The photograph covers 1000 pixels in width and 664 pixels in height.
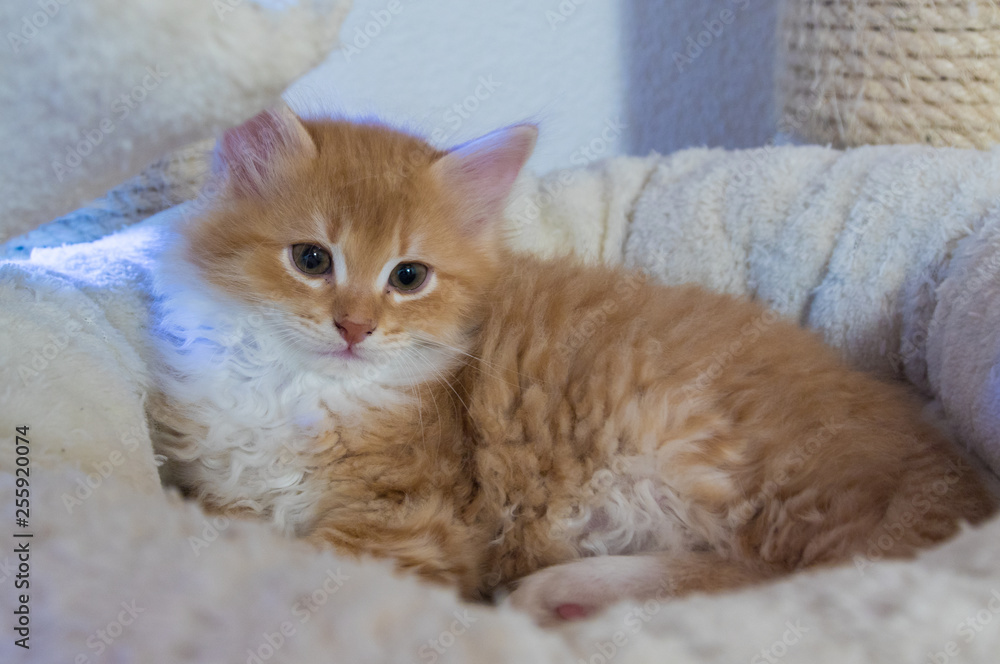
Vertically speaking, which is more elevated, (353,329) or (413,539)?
(353,329)

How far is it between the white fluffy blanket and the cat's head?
0.81 ft

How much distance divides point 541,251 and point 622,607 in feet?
3.84

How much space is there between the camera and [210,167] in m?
1.36

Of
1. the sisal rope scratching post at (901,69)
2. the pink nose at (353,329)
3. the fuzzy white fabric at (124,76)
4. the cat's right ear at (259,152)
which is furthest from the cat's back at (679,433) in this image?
the sisal rope scratching post at (901,69)

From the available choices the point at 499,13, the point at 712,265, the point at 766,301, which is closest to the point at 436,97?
the point at 499,13

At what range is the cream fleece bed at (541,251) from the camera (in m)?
0.69

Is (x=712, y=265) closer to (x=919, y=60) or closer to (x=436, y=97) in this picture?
(x=919, y=60)

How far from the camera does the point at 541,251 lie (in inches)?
73.0

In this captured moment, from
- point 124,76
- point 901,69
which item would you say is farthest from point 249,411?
point 901,69

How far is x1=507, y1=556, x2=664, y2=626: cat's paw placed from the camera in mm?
1063

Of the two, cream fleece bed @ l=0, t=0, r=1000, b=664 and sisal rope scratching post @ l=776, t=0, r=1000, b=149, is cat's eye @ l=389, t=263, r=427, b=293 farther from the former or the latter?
sisal rope scratching post @ l=776, t=0, r=1000, b=149

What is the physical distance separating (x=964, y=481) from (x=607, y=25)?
1957mm

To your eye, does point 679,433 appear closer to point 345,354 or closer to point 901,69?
point 345,354

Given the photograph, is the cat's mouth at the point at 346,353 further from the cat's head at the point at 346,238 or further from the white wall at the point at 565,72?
the white wall at the point at 565,72
